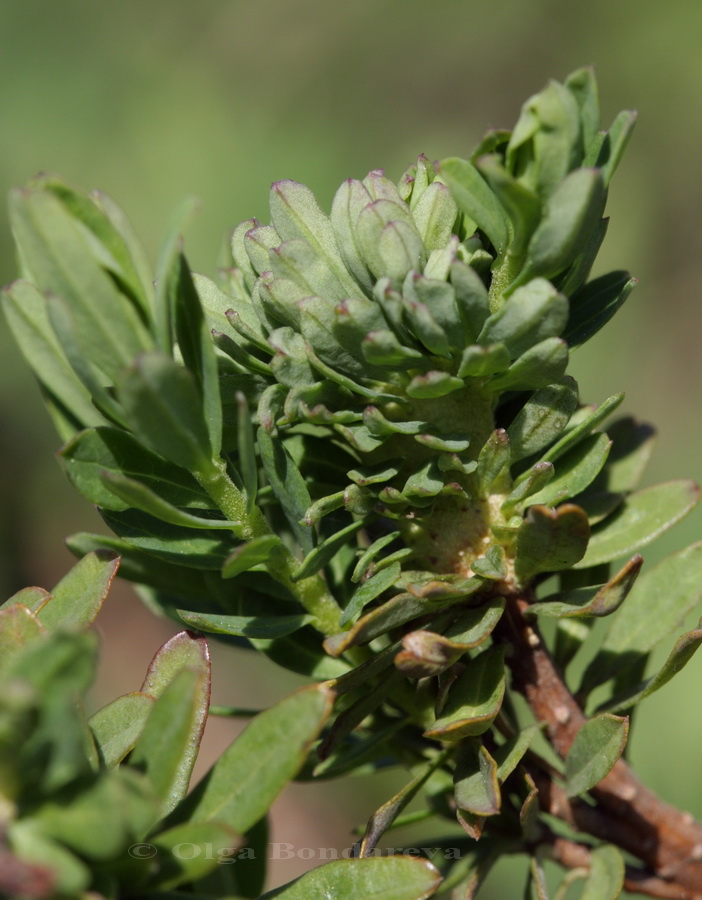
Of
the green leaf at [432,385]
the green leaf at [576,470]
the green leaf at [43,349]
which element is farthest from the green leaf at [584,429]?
the green leaf at [43,349]

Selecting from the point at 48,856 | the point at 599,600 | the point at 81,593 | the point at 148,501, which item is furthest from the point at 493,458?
the point at 48,856

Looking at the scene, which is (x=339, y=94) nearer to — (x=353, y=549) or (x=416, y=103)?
(x=416, y=103)

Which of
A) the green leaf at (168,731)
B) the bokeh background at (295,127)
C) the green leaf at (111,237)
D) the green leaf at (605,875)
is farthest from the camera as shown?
the bokeh background at (295,127)

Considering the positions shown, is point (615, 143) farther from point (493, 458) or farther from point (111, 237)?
point (111, 237)

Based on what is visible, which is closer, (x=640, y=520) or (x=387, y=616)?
(x=387, y=616)

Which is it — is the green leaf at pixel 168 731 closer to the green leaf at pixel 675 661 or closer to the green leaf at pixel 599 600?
the green leaf at pixel 599 600
